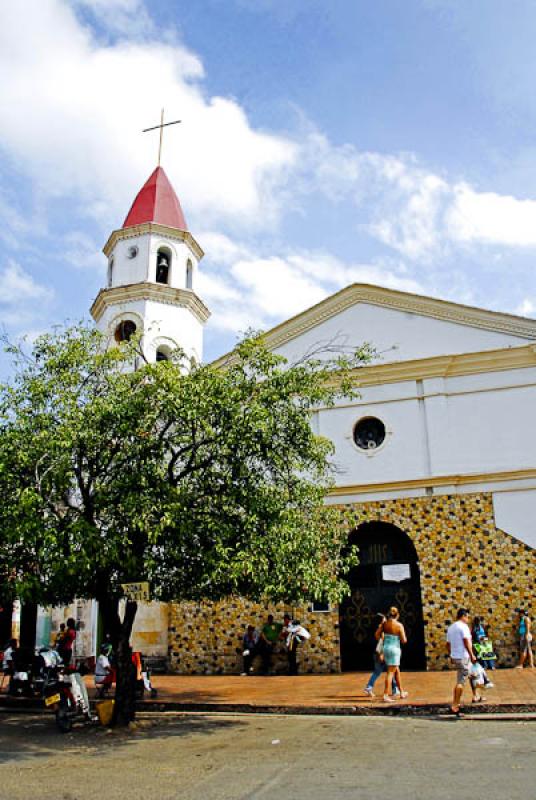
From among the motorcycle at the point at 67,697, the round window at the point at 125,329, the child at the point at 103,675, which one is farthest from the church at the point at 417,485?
the motorcycle at the point at 67,697

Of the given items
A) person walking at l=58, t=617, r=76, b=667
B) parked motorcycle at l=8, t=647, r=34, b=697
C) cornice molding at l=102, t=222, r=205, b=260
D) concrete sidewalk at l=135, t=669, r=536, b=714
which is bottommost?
concrete sidewalk at l=135, t=669, r=536, b=714

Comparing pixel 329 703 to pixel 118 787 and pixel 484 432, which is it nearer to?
pixel 118 787

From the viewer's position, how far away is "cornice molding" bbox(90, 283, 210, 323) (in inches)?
782

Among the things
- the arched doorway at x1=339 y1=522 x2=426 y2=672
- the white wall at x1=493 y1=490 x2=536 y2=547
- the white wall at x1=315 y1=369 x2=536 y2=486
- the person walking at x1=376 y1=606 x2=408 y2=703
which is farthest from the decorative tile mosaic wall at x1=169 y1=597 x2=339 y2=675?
the person walking at x1=376 y1=606 x2=408 y2=703

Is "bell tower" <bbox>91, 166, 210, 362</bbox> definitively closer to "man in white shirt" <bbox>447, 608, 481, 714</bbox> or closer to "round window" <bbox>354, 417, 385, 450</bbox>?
"round window" <bbox>354, 417, 385, 450</bbox>

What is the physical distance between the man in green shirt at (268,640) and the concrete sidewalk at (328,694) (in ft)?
1.98

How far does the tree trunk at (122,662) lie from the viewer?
10.1 m

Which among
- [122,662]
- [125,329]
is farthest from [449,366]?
[122,662]

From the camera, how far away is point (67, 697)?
10.1 metres

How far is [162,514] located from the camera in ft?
31.6

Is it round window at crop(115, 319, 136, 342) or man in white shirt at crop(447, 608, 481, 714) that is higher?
round window at crop(115, 319, 136, 342)

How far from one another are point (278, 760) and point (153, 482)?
374 centimetres

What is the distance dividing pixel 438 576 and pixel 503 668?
2205 millimetres

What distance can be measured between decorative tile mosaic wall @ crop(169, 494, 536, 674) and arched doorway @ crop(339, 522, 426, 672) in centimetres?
38
